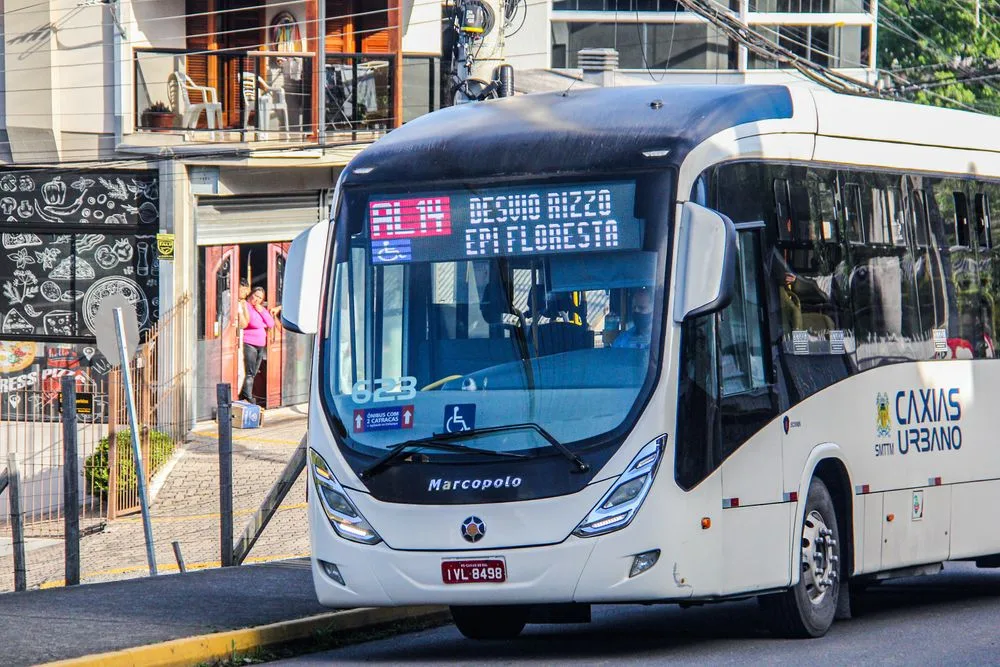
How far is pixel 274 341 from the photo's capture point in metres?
27.6

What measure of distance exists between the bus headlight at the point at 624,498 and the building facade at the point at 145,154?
16847mm

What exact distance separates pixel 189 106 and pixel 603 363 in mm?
17751

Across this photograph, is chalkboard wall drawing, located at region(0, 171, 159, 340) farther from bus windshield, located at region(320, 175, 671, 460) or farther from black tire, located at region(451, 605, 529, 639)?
bus windshield, located at region(320, 175, 671, 460)

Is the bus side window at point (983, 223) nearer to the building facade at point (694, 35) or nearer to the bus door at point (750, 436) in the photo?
the bus door at point (750, 436)

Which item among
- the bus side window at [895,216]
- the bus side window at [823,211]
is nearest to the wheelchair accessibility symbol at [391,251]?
the bus side window at [823,211]

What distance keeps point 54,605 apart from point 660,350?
4.31m

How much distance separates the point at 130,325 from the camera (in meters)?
17.3

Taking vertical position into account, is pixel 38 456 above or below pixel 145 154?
below

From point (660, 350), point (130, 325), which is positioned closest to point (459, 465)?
point (660, 350)

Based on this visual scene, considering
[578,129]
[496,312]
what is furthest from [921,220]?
[496,312]

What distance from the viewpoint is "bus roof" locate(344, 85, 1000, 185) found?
9688mm

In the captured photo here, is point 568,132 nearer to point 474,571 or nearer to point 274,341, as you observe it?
point 474,571

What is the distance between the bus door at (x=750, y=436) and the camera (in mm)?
9516

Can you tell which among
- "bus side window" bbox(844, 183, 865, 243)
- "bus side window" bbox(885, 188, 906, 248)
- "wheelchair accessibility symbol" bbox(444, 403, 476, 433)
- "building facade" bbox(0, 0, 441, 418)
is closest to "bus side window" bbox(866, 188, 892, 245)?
"bus side window" bbox(885, 188, 906, 248)
